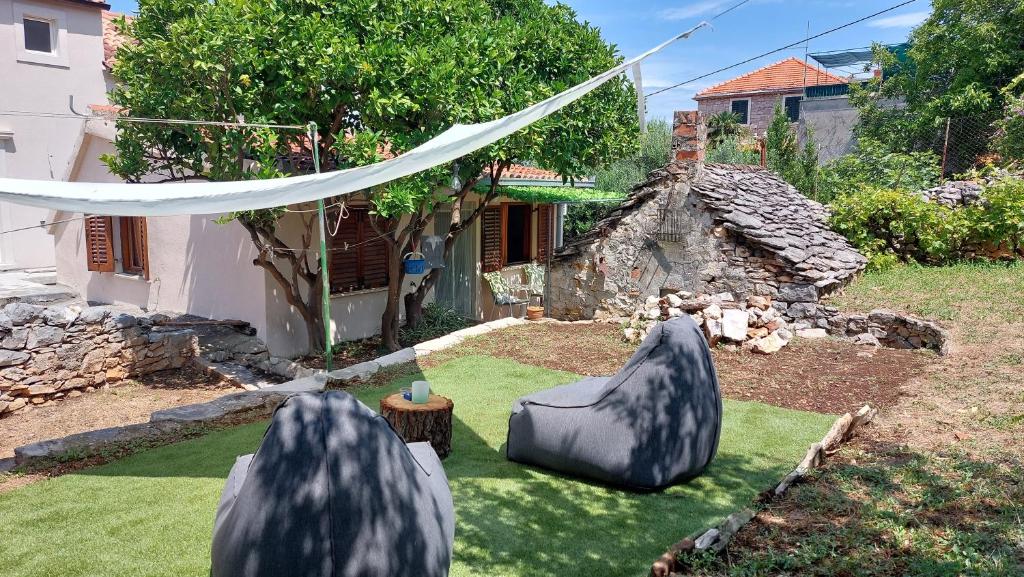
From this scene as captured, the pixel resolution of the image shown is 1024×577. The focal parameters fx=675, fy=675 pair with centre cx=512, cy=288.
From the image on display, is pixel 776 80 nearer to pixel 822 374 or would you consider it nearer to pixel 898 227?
pixel 898 227

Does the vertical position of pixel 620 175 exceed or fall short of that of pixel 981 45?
it falls short

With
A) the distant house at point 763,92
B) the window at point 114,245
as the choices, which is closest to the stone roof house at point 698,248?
the window at point 114,245

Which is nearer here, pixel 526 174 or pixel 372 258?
pixel 372 258

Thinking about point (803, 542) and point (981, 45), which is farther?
point (981, 45)

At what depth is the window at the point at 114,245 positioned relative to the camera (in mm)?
10995

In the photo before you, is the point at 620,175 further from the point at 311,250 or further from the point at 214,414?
the point at 214,414

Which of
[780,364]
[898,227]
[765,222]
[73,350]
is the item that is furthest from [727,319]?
[73,350]

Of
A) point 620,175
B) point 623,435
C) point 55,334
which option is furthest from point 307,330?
point 620,175

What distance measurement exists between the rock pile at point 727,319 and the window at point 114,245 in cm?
796

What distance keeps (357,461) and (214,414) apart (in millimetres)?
3780

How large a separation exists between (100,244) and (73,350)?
12.2 ft

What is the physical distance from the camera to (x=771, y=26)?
51.8 feet

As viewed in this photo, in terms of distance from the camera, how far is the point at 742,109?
28.4m

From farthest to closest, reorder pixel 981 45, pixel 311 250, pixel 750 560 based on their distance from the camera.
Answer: pixel 981 45, pixel 311 250, pixel 750 560
